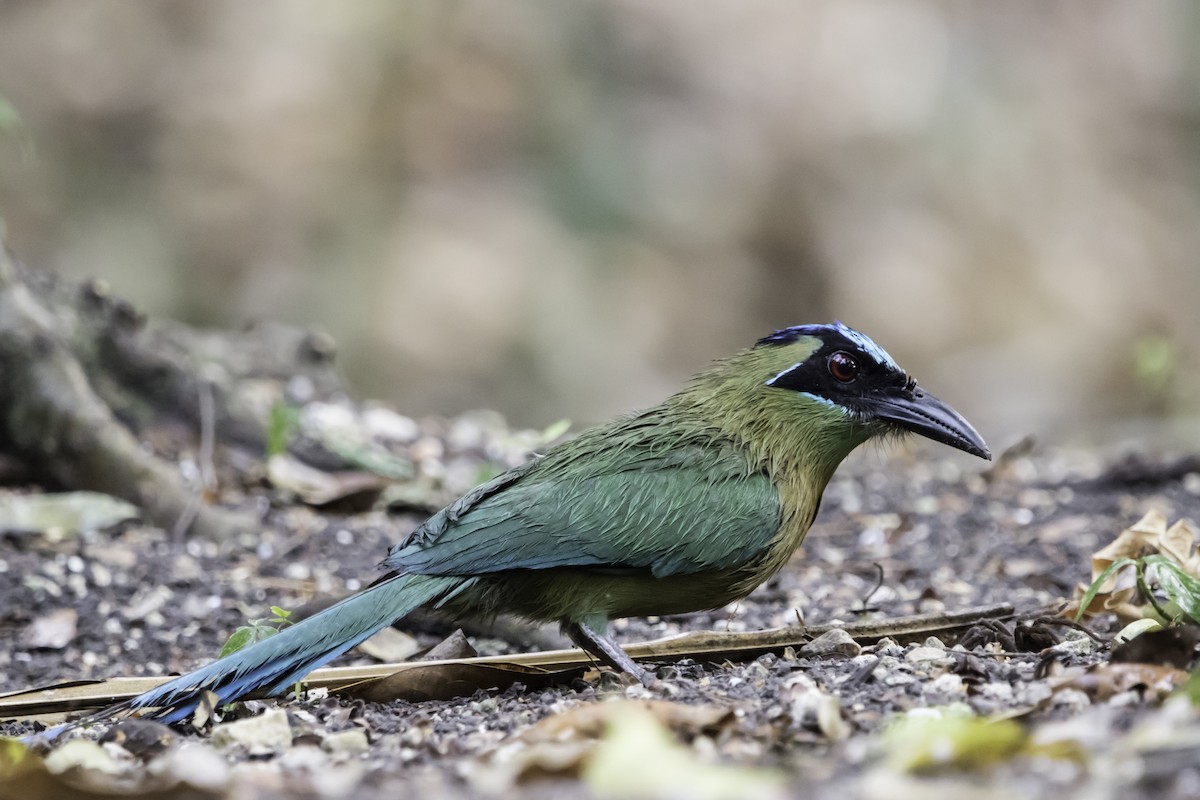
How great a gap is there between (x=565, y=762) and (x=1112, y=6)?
1511 centimetres

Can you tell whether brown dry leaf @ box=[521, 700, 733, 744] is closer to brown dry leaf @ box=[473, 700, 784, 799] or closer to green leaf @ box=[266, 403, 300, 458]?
brown dry leaf @ box=[473, 700, 784, 799]

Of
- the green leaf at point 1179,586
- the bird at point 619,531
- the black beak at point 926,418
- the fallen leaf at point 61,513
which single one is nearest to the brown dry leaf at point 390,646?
the bird at point 619,531

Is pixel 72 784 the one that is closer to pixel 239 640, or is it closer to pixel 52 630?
pixel 239 640

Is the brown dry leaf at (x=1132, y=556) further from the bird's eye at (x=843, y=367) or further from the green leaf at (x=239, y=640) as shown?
the green leaf at (x=239, y=640)

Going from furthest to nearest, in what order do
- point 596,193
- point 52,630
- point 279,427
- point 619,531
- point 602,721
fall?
1. point 596,193
2. point 279,427
3. point 52,630
4. point 619,531
5. point 602,721

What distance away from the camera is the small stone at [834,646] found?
3.88 metres

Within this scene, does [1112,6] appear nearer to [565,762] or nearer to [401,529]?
[401,529]

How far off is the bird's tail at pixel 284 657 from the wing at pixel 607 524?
0.20 metres

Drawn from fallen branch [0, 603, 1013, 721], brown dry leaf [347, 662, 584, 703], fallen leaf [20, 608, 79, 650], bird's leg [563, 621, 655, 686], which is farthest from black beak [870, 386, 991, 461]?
fallen leaf [20, 608, 79, 650]

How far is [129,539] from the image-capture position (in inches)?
226

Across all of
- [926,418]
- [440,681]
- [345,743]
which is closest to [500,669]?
[440,681]

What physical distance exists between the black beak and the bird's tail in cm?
166

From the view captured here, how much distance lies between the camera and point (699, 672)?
3949 millimetres

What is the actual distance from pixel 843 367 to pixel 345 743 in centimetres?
212
